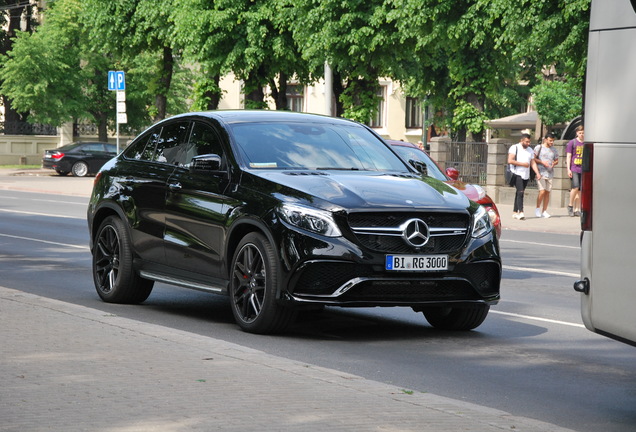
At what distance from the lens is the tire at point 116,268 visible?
1083cm

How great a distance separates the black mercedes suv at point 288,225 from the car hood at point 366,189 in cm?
2

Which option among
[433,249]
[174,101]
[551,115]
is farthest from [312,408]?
[174,101]

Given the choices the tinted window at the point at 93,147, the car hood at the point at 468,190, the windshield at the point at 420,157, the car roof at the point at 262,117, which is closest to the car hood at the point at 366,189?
the car roof at the point at 262,117

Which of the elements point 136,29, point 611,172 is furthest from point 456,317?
point 136,29

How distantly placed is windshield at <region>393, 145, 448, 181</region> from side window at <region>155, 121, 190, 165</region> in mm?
3950

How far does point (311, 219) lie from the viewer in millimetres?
8766

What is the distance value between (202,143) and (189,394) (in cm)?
449

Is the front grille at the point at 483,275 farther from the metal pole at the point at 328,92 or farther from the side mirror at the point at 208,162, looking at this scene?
the metal pole at the point at 328,92

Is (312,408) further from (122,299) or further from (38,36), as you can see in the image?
(38,36)

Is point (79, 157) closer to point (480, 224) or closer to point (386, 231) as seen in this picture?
point (480, 224)

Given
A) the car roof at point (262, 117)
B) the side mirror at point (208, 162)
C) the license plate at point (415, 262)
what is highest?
the car roof at point (262, 117)

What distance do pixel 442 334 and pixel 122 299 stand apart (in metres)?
3.12

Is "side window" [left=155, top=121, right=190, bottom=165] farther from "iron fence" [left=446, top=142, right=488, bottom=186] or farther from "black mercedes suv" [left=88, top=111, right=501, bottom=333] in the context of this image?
"iron fence" [left=446, top=142, right=488, bottom=186]

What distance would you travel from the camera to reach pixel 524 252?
59.7 feet
